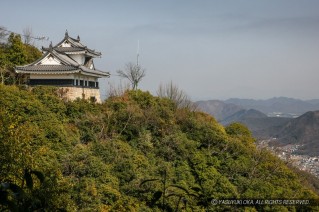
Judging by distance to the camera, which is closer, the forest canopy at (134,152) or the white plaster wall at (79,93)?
the forest canopy at (134,152)

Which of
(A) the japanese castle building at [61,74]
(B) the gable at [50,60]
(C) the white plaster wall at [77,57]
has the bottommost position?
(A) the japanese castle building at [61,74]

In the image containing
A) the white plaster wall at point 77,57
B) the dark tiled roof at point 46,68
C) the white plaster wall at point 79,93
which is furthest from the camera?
the white plaster wall at point 77,57

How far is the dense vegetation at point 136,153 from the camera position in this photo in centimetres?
1373

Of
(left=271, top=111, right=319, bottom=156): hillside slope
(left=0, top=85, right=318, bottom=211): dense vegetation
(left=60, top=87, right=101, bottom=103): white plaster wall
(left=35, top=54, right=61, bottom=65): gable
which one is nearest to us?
(left=0, top=85, right=318, bottom=211): dense vegetation

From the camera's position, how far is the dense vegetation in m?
13.7

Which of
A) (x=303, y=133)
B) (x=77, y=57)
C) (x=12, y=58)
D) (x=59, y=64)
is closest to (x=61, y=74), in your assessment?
(x=59, y=64)

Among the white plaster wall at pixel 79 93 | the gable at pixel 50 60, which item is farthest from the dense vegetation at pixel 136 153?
the gable at pixel 50 60

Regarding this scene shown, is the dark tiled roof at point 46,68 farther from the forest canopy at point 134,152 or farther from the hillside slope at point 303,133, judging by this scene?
the hillside slope at point 303,133

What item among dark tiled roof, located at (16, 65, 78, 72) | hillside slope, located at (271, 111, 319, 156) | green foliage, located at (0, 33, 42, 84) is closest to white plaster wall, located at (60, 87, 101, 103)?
dark tiled roof, located at (16, 65, 78, 72)

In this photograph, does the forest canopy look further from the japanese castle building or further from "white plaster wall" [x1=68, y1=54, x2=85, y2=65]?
"white plaster wall" [x1=68, y1=54, x2=85, y2=65]

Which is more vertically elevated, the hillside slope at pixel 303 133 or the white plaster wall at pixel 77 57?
the white plaster wall at pixel 77 57

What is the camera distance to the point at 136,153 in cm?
1745

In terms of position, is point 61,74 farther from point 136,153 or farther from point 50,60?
point 136,153

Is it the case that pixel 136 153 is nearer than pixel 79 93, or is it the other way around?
pixel 136 153
